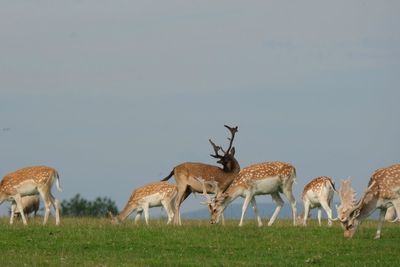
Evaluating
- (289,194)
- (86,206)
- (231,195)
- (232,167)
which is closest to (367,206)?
(289,194)

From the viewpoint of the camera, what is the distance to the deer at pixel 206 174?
23203 millimetres

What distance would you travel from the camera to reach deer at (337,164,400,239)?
18.6 meters

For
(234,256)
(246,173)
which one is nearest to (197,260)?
(234,256)

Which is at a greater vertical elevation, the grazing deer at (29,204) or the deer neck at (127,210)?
the grazing deer at (29,204)

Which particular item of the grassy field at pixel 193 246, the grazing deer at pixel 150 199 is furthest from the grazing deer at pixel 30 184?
the grazing deer at pixel 150 199

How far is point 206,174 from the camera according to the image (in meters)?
23.3

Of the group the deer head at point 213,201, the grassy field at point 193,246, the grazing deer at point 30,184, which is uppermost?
the grazing deer at point 30,184

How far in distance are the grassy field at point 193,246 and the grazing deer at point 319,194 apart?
9.89 ft

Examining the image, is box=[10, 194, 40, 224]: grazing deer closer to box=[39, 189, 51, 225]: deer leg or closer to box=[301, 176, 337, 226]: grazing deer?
box=[39, 189, 51, 225]: deer leg

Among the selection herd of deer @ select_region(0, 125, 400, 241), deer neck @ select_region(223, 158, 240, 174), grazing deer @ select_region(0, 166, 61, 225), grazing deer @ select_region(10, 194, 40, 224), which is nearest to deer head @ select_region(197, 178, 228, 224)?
herd of deer @ select_region(0, 125, 400, 241)

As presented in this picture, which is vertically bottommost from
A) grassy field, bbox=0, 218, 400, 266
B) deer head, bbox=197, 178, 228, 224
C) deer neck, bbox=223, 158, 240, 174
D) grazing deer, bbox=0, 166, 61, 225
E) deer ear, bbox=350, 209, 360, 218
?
grassy field, bbox=0, 218, 400, 266

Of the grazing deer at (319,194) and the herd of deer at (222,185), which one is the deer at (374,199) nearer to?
the herd of deer at (222,185)

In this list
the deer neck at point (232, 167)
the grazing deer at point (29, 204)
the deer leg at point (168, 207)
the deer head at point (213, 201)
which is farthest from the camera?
the grazing deer at point (29, 204)

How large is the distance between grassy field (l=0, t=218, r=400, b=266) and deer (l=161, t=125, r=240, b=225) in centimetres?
352
